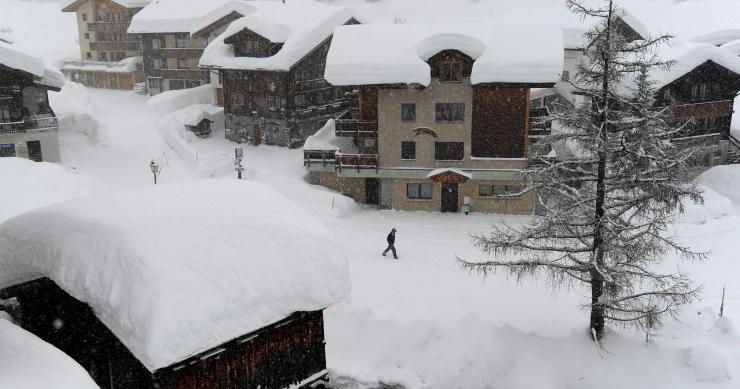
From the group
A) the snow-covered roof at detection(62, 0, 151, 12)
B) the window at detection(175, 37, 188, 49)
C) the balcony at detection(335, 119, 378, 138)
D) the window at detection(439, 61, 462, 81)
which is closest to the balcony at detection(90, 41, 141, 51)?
the snow-covered roof at detection(62, 0, 151, 12)

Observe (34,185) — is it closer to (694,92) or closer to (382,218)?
(382,218)

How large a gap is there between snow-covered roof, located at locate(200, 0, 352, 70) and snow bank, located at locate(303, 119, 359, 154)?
223 inches

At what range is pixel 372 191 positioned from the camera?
1428 inches

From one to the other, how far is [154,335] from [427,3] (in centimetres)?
8445

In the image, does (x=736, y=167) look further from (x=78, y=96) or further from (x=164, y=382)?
(x=78, y=96)

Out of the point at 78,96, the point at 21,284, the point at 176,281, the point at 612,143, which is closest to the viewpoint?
the point at 176,281

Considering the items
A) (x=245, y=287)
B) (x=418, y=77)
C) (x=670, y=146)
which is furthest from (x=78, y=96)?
(x=670, y=146)

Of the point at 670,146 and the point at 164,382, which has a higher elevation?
the point at 670,146

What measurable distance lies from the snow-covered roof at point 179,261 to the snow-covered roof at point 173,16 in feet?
143

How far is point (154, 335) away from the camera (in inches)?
473

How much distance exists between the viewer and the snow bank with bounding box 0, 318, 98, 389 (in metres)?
8.65

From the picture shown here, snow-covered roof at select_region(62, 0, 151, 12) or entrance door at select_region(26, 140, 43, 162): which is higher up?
snow-covered roof at select_region(62, 0, 151, 12)

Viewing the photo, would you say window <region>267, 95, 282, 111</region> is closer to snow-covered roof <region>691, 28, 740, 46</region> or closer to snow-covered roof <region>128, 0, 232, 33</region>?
snow-covered roof <region>128, 0, 232, 33</region>

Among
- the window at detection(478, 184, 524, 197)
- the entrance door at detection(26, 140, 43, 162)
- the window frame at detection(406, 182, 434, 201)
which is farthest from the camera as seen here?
the entrance door at detection(26, 140, 43, 162)
